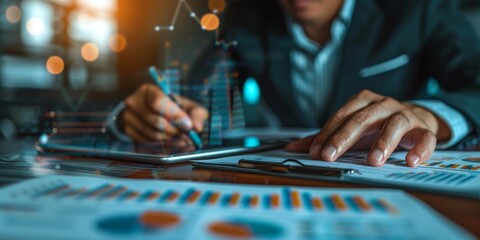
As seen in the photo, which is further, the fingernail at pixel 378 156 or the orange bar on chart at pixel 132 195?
the fingernail at pixel 378 156

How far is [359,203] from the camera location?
0.87 feet

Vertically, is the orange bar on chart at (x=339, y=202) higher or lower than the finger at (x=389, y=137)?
lower

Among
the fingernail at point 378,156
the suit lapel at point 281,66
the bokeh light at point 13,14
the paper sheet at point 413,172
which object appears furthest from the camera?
the bokeh light at point 13,14

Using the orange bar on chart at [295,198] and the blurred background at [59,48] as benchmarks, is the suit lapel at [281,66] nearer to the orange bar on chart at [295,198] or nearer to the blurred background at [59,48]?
the blurred background at [59,48]

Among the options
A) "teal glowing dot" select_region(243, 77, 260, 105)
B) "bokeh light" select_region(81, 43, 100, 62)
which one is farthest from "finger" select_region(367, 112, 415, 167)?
"bokeh light" select_region(81, 43, 100, 62)

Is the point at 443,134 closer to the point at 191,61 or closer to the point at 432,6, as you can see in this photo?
the point at 191,61

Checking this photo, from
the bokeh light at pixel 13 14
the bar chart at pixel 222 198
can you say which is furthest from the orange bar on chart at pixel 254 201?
the bokeh light at pixel 13 14

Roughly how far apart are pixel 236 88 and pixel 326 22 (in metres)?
0.70

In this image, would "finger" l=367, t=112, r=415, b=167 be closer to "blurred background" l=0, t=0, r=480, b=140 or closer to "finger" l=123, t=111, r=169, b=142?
"finger" l=123, t=111, r=169, b=142

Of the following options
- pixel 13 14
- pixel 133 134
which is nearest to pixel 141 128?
pixel 133 134

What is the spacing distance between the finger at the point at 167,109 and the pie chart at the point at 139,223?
0.37 meters

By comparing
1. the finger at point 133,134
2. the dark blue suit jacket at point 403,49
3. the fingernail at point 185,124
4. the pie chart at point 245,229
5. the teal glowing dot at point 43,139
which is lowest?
the pie chart at point 245,229

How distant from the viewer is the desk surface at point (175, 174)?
0.26 meters

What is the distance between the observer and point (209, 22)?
63 cm
